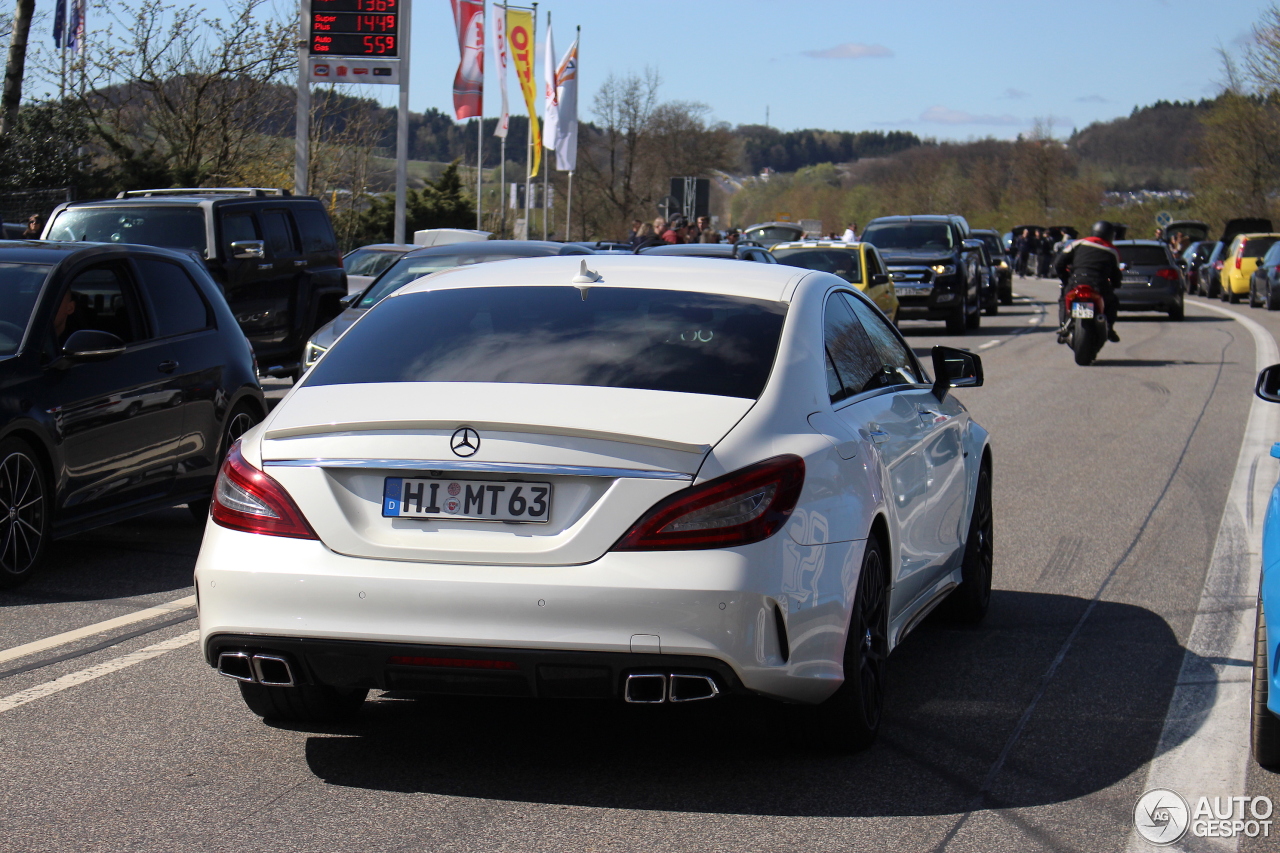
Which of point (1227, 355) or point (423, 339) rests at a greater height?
point (423, 339)

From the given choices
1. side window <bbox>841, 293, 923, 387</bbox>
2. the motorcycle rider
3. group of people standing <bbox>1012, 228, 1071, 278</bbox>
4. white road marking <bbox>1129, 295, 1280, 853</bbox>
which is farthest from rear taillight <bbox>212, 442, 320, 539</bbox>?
group of people standing <bbox>1012, 228, 1071, 278</bbox>

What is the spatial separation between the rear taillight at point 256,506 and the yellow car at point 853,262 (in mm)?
19523

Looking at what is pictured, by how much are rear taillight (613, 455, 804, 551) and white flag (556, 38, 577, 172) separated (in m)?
44.7

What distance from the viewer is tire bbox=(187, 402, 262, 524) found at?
912 cm

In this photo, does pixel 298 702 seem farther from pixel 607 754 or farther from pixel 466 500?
pixel 466 500

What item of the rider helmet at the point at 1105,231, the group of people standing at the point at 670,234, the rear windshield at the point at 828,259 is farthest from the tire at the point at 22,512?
the group of people standing at the point at 670,234

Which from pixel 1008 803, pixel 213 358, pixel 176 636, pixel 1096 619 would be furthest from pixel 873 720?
pixel 213 358

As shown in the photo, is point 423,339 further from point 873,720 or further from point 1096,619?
point 1096,619

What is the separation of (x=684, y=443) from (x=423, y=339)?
1.08m

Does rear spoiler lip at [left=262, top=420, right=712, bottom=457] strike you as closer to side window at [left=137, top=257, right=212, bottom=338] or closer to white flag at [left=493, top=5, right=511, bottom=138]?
side window at [left=137, top=257, right=212, bottom=338]

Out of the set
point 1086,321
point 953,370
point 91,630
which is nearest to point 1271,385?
point 953,370

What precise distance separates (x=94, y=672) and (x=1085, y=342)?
17574mm

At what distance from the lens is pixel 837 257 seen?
80.7 ft

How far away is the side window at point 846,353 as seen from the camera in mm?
5117
